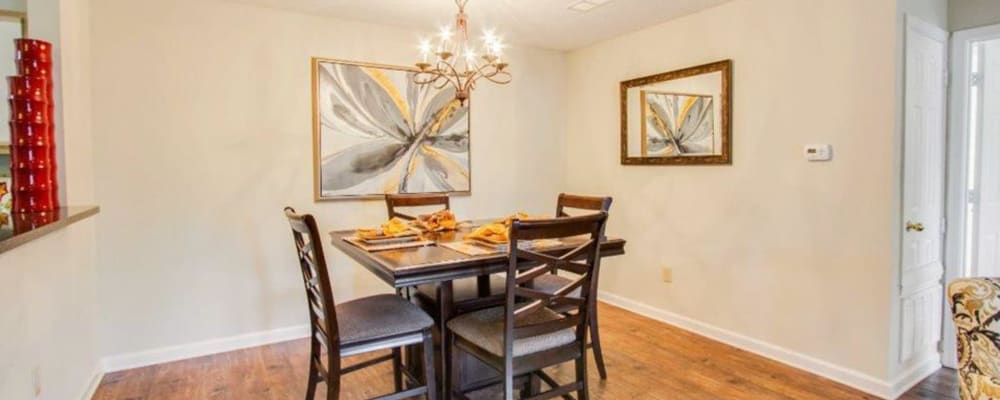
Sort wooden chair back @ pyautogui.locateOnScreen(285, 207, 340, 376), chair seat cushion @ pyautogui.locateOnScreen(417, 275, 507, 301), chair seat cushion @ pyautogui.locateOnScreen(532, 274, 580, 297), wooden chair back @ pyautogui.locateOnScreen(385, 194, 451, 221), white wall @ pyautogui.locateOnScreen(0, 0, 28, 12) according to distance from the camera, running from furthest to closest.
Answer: wooden chair back @ pyautogui.locateOnScreen(385, 194, 451, 221) < chair seat cushion @ pyautogui.locateOnScreen(532, 274, 580, 297) < white wall @ pyautogui.locateOnScreen(0, 0, 28, 12) < chair seat cushion @ pyautogui.locateOnScreen(417, 275, 507, 301) < wooden chair back @ pyautogui.locateOnScreen(285, 207, 340, 376)

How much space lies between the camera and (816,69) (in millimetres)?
2814

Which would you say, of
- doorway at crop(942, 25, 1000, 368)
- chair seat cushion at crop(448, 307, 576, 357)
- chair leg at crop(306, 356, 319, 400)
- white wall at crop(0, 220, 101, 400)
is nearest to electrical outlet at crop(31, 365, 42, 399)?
white wall at crop(0, 220, 101, 400)

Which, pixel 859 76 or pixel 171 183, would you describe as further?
pixel 171 183

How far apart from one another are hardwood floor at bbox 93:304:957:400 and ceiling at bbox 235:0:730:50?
7.10 ft

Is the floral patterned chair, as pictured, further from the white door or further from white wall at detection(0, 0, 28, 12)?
white wall at detection(0, 0, 28, 12)

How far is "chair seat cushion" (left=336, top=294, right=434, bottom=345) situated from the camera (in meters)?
2.05

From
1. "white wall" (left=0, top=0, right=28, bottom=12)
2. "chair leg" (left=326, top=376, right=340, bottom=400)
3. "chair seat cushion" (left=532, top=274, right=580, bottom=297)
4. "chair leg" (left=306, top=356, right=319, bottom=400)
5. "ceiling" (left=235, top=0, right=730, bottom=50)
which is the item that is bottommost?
"chair leg" (left=306, top=356, right=319, bottom=400)

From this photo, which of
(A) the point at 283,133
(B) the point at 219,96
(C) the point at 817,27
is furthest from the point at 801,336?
(B) the point at 219,96

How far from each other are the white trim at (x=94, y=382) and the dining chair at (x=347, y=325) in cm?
124

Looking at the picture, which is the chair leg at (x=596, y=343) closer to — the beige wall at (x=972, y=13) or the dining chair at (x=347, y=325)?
the dining chair at (x=347, y=325)

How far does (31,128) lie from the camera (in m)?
2.01

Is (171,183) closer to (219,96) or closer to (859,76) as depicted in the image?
(219,96)

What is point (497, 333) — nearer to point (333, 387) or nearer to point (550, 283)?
point (333, 387)

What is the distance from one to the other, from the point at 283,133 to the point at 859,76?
3321 mm
